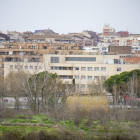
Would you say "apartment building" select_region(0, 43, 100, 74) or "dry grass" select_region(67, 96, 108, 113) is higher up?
"apartment building" select_region(0, 43, 100, 74)

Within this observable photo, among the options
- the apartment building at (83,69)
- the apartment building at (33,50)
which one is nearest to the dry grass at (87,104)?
the apartment building at (83,69)

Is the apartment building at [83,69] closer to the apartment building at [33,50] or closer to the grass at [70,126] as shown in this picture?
the apartment building at [33,50]

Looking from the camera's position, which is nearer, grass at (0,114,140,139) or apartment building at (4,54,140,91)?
grass at (0,114,140,139)

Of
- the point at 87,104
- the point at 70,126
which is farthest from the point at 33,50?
the point at 70,126

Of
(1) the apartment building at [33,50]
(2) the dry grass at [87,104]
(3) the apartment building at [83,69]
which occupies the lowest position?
(2) the dry grass at [87,104]

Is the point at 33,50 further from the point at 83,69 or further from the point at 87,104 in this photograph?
the point at 87,104

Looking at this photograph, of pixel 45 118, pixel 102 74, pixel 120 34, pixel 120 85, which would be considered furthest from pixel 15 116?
pixel 120 34

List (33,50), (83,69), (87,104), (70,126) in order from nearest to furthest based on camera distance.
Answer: (70,126) → (87,104) → (83,69) → (33,50)

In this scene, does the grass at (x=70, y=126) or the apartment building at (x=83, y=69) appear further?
the apartment building at (x=83, y=69)

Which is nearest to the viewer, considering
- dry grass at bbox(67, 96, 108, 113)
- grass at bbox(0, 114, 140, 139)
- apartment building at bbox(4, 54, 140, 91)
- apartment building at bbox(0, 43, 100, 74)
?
grass at bbox(0, 114, 140, 139)

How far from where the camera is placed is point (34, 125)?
47.7 feet

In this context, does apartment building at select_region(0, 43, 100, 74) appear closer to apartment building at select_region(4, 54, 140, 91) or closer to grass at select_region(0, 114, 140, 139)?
apartment building at select_region(4, 54, 140, 91)

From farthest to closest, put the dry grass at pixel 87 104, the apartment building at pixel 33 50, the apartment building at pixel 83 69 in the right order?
the apartment building at pixel 33 50
the apartment building at pixel 83 69
the dry grass at pixel 87 104

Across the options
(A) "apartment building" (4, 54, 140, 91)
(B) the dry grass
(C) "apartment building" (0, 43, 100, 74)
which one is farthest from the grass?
(C) "apartment building" (0, 43, 100, 74)
